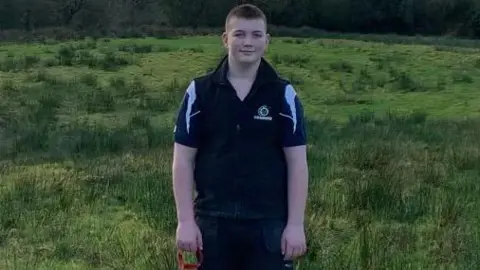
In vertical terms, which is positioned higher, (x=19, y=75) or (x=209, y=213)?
(x=209, y=213)

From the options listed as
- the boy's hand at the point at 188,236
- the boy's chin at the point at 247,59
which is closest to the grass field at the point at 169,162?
the boy's hand at the point at 188,236

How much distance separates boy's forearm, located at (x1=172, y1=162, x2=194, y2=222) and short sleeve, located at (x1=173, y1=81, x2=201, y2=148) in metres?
0.10

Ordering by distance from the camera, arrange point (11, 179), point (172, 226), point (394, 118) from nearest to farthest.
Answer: point (172, 226) < point (11, 179) < point (394, 118)

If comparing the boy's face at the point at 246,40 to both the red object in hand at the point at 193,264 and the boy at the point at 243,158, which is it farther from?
the red object in hand at the point at 193,264

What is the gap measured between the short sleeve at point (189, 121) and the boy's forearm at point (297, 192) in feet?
1.33

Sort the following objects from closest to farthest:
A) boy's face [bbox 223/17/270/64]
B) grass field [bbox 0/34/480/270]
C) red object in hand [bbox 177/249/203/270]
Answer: boy's face [bbox 223/17/270/64] < red object in hand [bbox 177/249/203/270] < grass field [bbox 0/34/480/270]

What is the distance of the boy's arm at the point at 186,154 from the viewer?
127 inches

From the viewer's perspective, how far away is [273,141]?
3221 mm

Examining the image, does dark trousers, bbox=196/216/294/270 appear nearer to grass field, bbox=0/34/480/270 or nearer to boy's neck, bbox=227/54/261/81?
boy's neck, bbox=227/54/261/81

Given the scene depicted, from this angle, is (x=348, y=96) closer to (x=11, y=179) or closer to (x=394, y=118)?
(x=394, y=118)

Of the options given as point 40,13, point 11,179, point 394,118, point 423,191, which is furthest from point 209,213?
point 40,13

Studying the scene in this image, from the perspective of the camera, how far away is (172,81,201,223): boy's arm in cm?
322

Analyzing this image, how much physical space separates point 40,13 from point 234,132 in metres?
49.4

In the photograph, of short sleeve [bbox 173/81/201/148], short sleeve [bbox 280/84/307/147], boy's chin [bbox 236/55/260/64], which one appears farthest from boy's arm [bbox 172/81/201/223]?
short sleeve [bbox 280/84/307/147]
